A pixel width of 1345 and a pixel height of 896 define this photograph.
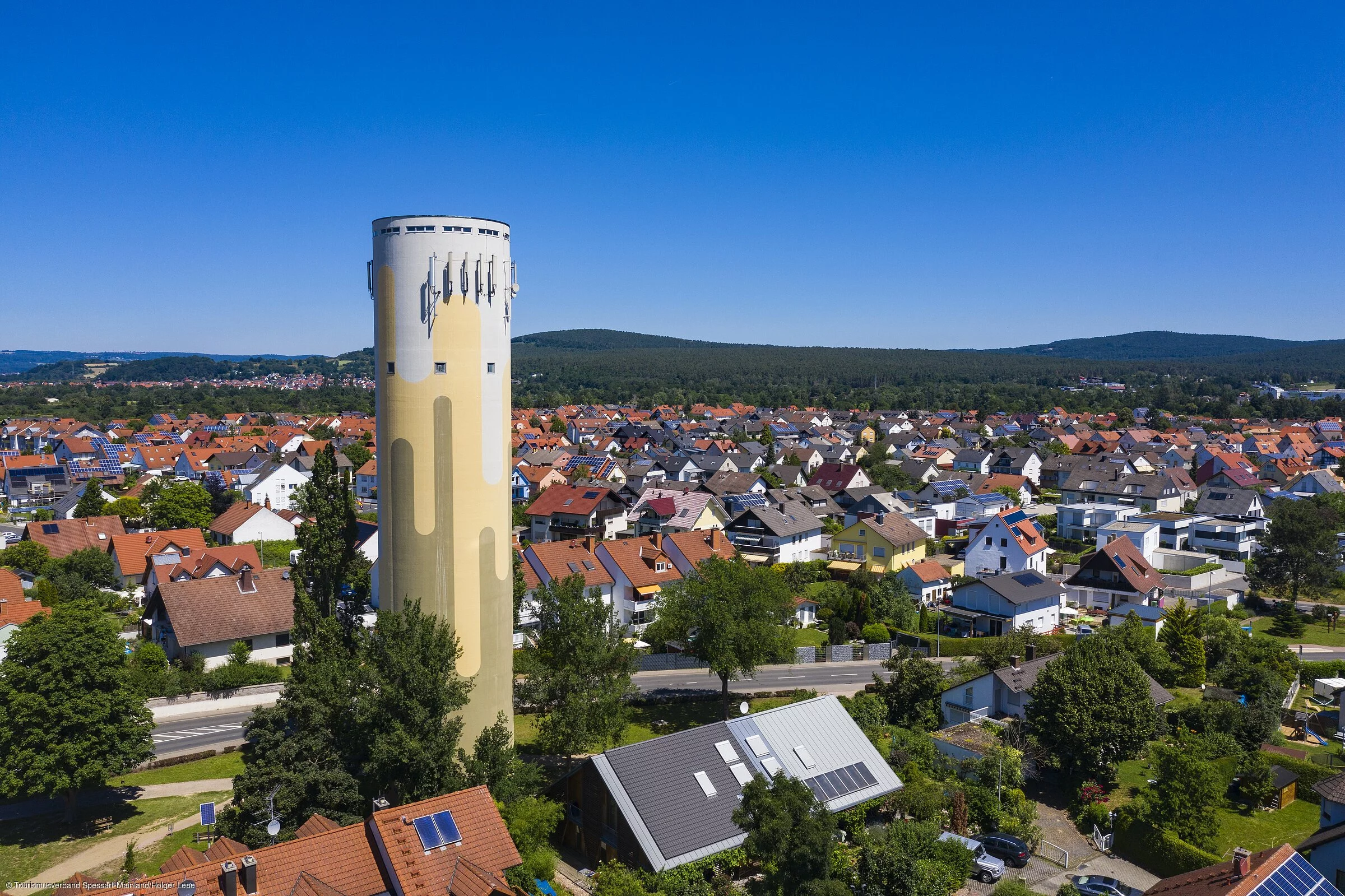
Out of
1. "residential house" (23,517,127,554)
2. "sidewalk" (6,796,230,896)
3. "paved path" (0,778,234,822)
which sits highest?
"residential house" (23,517,127,554)

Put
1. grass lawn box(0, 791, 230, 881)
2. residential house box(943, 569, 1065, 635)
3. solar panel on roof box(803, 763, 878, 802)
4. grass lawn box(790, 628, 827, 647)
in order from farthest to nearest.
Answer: residential house box(943, 569, 1065, 635) < grass lawn box(790, 628, 827, 647) < solar panel on roof box(803, 763, 878, 802) < grass lawn box(0, 791, 230, 881)

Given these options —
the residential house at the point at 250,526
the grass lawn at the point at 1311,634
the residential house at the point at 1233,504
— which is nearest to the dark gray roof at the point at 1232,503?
the residential house at the point at 1233,504

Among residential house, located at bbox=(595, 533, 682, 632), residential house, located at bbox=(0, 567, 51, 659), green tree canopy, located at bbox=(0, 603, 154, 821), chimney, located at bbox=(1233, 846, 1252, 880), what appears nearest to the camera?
chimney, located at bbox=(1233, 846, 1252, 880)

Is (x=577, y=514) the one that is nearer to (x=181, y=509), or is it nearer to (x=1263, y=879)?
(x=181, y=509)

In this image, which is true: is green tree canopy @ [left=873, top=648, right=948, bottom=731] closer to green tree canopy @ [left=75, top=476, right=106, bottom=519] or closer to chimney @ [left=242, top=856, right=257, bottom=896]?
chimney @ [left=242, top=856, right=257, bottom=896]

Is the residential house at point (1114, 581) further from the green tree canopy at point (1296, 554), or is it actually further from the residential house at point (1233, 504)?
the residential house at point (1233, 504)

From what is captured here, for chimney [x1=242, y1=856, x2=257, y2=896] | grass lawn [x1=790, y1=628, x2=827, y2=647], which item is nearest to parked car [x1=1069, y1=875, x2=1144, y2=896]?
chimney [x1=242, y1=856, x2=257, y2=896]

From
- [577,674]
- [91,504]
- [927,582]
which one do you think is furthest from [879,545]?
[91,504]
